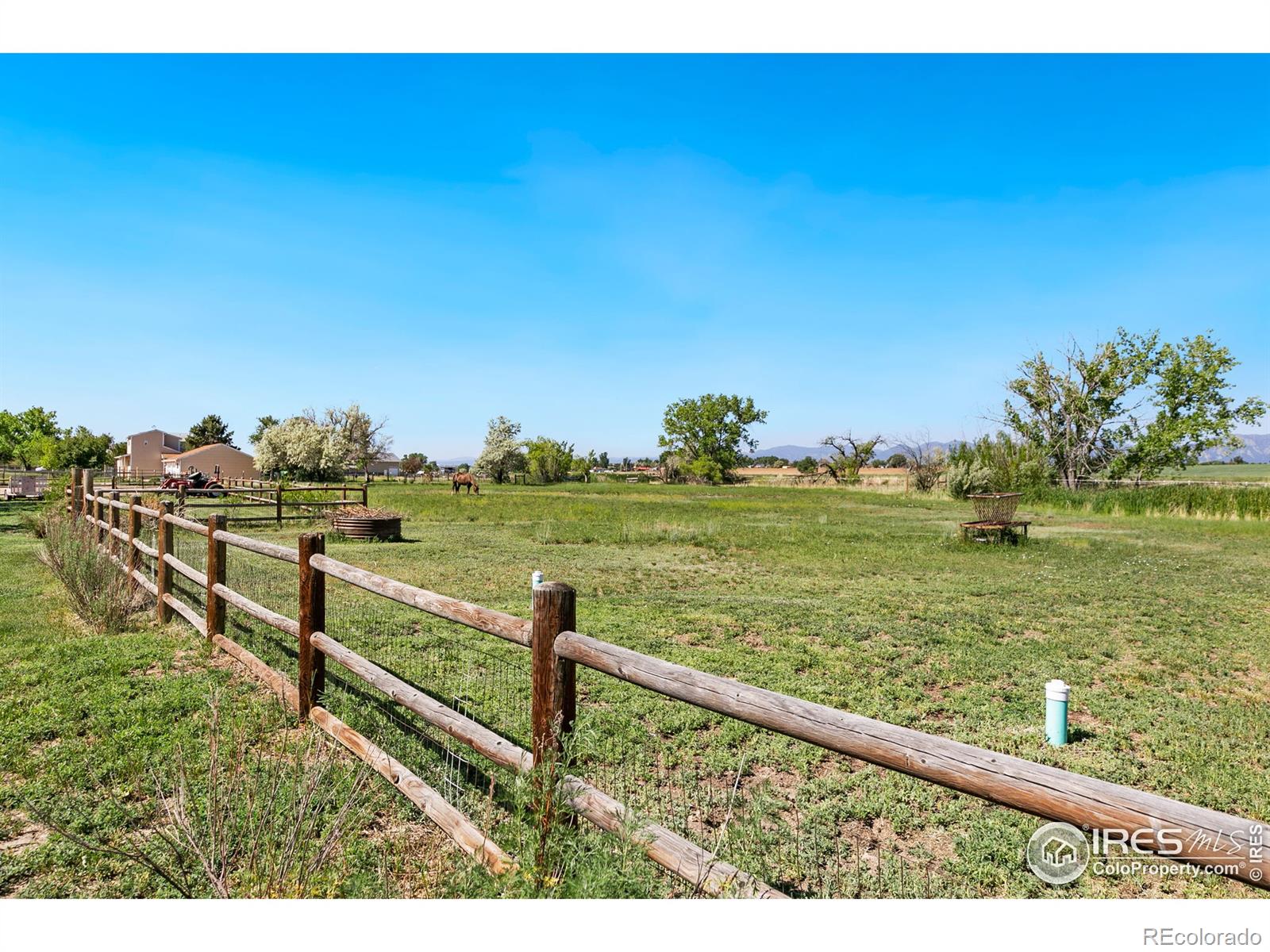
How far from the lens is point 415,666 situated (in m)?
6.08

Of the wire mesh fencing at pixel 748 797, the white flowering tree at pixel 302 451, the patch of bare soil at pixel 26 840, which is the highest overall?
the white flowering tree at pixel 302 451

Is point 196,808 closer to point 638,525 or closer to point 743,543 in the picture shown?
point 743,543

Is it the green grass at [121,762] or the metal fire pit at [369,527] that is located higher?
the metal fire pit at [369,527]

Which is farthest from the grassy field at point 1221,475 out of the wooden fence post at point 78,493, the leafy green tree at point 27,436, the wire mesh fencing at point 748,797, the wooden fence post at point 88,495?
the leafy green tree at point 27,436

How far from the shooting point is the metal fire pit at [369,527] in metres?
16.8

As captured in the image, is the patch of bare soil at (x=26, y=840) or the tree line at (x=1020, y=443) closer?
the patch of bare soil at (x=26, y=840)

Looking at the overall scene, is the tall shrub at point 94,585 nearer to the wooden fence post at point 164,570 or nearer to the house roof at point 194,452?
the wooden fence post at point 164,570

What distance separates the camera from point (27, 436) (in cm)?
7756

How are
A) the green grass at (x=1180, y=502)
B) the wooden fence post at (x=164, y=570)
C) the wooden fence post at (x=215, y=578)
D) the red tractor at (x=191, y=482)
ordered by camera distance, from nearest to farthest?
the wooden fence post at (x=215, y=578)
the wooden fence post at (x=164, y=570)
the green grass at (x=1180, y=502)
the red tractor at (x=191, y=482)

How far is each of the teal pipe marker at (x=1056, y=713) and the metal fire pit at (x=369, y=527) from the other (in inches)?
587

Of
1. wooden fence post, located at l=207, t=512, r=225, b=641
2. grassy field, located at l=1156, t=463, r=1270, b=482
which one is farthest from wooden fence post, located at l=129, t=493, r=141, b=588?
grassy field, located at l=1156, t=463, r=1270, b=482

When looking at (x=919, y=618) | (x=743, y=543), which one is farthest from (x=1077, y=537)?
(x=919, y=618)

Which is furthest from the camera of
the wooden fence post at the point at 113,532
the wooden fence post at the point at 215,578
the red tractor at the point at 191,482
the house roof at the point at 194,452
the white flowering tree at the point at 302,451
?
the house roof at the point at 194,452
